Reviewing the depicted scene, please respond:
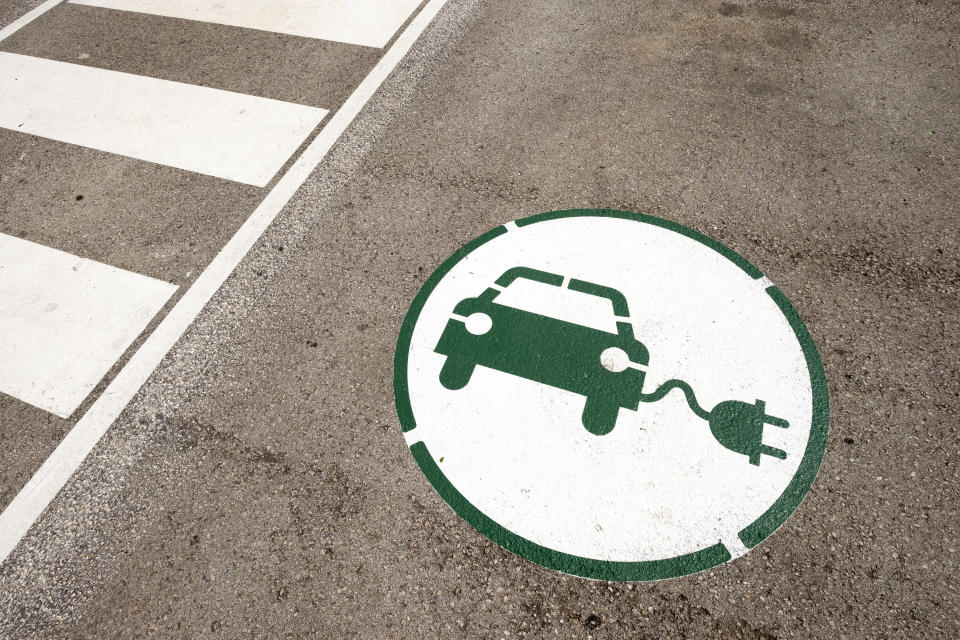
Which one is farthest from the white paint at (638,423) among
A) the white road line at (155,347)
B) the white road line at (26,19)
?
the white road line at (26,19)

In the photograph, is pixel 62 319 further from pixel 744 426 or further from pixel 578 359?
pixel 744 426

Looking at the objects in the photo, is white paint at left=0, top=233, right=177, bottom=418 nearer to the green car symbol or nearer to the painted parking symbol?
the painted parking symbol

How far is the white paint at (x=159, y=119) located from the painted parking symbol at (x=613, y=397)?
216cm

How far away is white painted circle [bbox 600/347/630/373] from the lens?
3352mm

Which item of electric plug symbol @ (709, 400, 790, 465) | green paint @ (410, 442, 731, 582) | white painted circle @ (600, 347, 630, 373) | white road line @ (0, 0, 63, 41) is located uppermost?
white road line @ (0, 0, 63, 41)

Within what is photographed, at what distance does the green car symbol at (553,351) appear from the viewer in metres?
3.27

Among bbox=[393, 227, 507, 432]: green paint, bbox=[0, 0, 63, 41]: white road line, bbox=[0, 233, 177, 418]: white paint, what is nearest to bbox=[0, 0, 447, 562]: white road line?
bbox=[0, 233, 177, 418]: white paint

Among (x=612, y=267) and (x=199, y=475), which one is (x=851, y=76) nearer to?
(x=612, y=267)

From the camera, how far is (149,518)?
304 centimetres

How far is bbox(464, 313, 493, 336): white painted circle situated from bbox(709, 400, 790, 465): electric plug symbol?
134cm

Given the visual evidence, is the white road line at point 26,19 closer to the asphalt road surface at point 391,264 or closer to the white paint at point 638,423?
the asphalt road surface at point 391,264

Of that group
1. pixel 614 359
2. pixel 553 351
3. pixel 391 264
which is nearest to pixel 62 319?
pixel 391 264

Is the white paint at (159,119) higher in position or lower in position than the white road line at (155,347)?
higher

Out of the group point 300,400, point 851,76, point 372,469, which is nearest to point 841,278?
point 851,76
